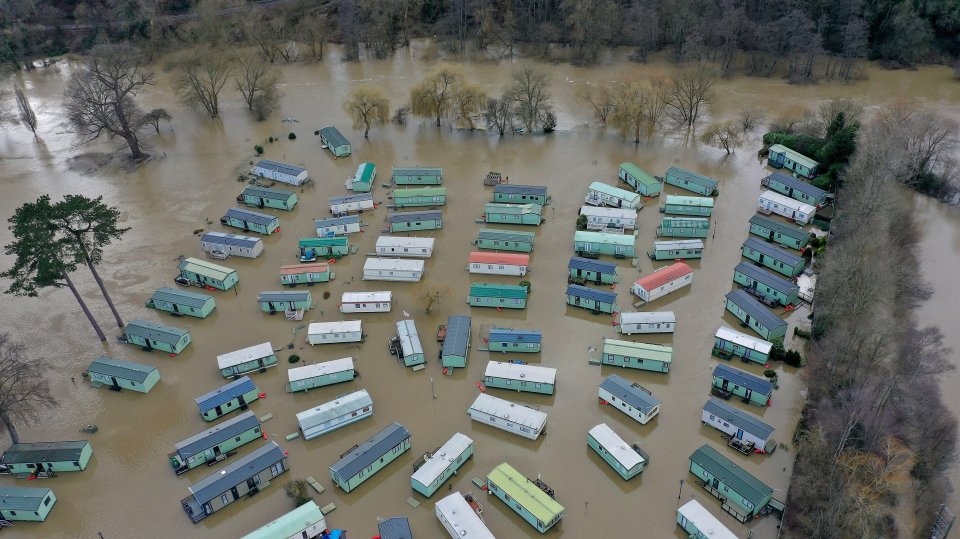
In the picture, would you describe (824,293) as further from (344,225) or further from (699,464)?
(344,225)

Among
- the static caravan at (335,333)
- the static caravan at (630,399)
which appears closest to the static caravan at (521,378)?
the static caravan at (630,399)

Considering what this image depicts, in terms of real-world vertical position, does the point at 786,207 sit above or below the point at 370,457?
above

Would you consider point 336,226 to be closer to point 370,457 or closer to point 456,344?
point 456,344

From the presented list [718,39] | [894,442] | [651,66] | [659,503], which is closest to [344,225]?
[659,503]

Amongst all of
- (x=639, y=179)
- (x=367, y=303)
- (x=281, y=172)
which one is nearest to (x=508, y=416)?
(x=367, y=303)

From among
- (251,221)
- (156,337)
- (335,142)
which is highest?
(335,142)

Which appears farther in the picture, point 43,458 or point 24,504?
point 43,458

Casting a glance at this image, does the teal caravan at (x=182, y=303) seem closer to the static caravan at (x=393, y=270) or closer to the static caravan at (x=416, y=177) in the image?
the static caravan at (x=393, y=270)

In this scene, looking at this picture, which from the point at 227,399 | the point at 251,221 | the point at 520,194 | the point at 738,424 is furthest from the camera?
the point at 520,194
